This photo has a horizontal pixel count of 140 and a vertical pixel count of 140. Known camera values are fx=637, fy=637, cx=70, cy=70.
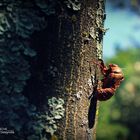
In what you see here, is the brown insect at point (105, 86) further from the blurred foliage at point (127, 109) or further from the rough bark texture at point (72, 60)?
the blurred foliage at point (127, 109)

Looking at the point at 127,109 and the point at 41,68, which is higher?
the point at 41,68

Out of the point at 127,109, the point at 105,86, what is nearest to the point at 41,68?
the point at 105,86

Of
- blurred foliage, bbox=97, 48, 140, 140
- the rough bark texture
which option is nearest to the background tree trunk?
the rough bark texture

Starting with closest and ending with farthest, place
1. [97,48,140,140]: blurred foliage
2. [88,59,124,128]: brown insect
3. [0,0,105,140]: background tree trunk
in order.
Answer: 1. [0,0,105,140]: background tree trunk
2. [88,59,124,128]: brown insect
3. [97,48,140,140]: blurred foliage

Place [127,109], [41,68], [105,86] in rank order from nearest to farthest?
[41,68] → [105,86] → [127,109]

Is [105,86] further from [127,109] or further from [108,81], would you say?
[127,109]

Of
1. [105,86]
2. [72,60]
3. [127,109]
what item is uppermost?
[72,60]

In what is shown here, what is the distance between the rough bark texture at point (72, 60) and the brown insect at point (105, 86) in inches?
1.1

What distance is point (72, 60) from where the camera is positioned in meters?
2.08

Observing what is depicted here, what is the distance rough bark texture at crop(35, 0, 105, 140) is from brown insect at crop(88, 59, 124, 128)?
0.03m

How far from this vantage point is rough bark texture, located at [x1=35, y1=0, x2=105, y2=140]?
2.05 metres

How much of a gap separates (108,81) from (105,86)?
2.4 inches

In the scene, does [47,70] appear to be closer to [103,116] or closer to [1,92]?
[1,92]

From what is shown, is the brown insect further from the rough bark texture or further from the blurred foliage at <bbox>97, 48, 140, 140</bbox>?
the blurred foliage at <bbox>97, 48, 140, 140</bbox>
